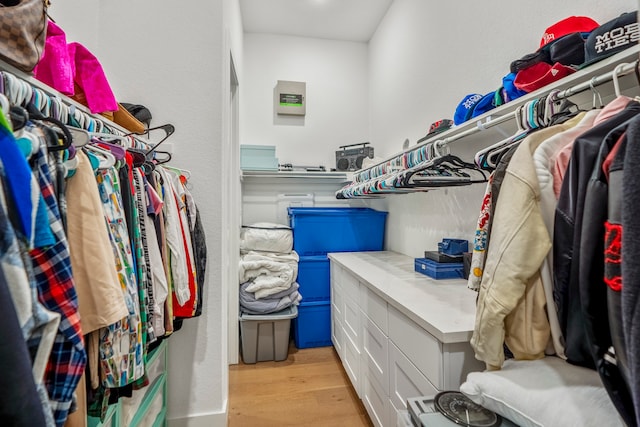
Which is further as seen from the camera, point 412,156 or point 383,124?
point 383,124

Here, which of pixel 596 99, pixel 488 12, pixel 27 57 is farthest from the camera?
pixel 488 12

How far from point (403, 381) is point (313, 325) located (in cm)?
147

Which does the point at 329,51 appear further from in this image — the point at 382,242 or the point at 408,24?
the point at 382,242

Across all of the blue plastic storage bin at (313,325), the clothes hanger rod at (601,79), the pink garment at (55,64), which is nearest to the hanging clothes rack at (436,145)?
the clothes hanger rod at (601,79)

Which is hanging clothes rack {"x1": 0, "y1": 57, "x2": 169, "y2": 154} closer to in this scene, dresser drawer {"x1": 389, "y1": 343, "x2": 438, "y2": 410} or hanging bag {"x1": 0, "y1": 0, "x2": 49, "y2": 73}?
hanging bag {"x1": 0, "y1": 0, "x2": 49, "y2": 73}

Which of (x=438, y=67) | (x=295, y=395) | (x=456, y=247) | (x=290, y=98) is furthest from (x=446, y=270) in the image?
(x=290, y=98)

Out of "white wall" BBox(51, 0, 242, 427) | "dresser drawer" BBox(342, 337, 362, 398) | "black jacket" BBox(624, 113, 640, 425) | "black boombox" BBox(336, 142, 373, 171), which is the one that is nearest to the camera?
"black jacket" BBox(624, 113, 640, 425)

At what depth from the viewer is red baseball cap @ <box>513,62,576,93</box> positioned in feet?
3.05

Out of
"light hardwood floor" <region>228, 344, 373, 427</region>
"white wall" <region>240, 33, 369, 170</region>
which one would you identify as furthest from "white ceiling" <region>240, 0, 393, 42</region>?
"light hardwood floor" <region>228, 344, 373, 427</region>

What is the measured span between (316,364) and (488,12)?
98.9 inches

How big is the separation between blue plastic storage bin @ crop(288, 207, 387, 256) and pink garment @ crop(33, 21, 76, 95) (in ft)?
5.93

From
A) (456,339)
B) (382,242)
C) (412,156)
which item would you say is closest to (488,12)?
(412,156)

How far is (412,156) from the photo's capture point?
178 cm

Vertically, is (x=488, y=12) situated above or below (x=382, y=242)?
above
